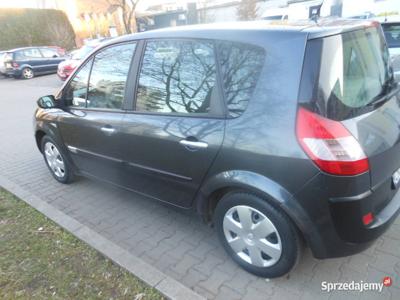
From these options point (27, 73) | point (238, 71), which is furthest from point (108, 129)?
point (27, 73)

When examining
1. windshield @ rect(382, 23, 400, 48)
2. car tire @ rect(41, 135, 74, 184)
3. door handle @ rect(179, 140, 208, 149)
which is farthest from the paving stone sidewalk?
windshield @ rect(382, 23, 400, 48)

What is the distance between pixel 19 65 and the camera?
650 inches

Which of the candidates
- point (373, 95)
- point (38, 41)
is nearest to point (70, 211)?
point (373, 95)

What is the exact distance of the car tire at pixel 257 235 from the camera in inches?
80.6

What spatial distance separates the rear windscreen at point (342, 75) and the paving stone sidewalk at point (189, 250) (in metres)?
A: 1.21

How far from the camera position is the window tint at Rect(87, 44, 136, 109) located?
9.37ft

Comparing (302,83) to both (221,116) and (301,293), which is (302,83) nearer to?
(221,116)

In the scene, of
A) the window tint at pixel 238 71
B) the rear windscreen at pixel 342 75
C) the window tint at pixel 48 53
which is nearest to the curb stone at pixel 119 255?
the window tint at pixel 238 71

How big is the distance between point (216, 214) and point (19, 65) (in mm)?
17704

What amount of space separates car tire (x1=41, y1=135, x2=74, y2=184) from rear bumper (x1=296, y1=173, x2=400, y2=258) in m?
2.97

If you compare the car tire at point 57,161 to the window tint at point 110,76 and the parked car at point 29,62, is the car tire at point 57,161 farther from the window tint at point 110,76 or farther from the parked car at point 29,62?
the parked car at point 29,62

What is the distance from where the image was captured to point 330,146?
1.77 meters

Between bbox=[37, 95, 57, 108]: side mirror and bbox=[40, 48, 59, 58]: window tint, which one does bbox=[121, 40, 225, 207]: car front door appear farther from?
bbox=[40, 48, 59, 58]: window tint

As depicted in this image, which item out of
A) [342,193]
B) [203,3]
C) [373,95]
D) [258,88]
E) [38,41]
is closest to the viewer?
[342,193]
